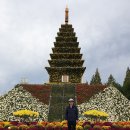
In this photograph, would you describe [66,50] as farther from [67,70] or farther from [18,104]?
[18,104]

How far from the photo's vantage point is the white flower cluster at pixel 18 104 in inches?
1757

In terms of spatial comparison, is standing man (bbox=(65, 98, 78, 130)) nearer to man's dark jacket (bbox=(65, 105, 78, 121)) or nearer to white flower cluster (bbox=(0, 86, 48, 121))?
man's dark jacket (bbox=(65, 105, 78, 121))

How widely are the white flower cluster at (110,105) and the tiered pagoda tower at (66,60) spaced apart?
16483 millimetres

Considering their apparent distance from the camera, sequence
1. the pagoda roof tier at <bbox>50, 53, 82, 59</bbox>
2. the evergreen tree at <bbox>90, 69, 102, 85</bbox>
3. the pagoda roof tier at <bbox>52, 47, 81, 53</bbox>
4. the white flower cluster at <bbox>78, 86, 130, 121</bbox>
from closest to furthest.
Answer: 1. the white flower cluster at <bbox>78, 86, 130, 121</bbox>
2. the pagoda roof tier at <bbox>50, 53, 82, 59</bbox>
3. the pagoda roof tier at <bbox>52, 47, 81, 53</bbox>
4. the evergreen tree at <bbox>90, 69, 102, 85</bbox>

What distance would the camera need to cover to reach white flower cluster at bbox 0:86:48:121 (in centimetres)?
4463

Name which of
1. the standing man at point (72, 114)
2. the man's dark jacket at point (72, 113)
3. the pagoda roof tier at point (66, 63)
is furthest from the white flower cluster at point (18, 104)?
the man's dark jacket at point (72, 113)

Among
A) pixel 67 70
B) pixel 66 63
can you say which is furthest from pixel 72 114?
pixel 66 63

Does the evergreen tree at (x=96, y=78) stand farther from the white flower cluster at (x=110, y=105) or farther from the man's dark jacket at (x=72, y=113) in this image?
the man's dark jacket at (x=72, y=113)

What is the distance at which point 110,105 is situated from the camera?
46250 millimetres

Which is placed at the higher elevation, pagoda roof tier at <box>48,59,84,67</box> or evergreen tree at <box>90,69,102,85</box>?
evergreen tree at <box>90,69,102,85</box>

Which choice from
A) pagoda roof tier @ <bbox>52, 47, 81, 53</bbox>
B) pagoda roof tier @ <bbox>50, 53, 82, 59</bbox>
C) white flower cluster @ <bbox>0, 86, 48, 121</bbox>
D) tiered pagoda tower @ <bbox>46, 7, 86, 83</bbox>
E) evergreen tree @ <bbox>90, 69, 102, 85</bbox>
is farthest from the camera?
evergreen tree @ <bbox>90, 69, 102, 85</bbox>

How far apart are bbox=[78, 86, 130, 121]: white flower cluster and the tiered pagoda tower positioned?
16.5m

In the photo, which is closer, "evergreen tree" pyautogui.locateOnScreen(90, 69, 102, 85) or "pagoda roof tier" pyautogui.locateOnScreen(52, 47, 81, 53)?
"pagoda roof tier" pyautogui.locateOnScreen(52, 47, 81, 53)

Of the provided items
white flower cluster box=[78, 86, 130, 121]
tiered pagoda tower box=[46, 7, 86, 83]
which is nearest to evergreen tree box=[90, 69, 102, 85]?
tiered pagoda tower box=[46, 7, 86, 83]
